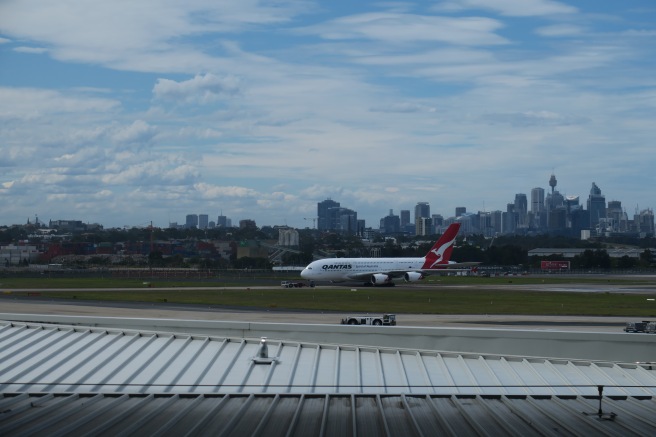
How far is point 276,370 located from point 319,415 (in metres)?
6.39

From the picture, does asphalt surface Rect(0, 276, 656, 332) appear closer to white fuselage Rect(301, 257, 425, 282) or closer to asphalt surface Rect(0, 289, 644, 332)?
asphalt surface Rect(0, 289, 644, 332)

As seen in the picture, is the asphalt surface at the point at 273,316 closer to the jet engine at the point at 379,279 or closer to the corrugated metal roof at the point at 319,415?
the corrugated metal roof at the point at 319,415

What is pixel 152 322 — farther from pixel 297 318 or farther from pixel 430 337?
pixel 297 318

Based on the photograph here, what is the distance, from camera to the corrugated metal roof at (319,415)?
61.2 feet

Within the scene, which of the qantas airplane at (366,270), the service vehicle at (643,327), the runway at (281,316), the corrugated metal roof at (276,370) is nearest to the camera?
the corrugated metal roof at (276,370)

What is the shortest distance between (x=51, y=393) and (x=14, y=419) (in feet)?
11.2

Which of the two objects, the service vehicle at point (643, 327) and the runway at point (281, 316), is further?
the runway at point (281, 316)

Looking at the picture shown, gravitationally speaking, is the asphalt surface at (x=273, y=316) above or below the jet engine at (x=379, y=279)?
below

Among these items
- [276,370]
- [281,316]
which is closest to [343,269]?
[281,316]

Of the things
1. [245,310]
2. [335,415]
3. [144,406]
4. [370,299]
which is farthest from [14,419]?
[370,299]

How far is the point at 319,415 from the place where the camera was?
20.3m

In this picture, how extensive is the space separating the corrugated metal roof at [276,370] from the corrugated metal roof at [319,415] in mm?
679

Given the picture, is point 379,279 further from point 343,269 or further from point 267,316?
point 267,316

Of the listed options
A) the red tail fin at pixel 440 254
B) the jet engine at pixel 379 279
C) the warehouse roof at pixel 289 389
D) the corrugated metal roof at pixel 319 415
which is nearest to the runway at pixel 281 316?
the warehouse roof at pixel 289 389
